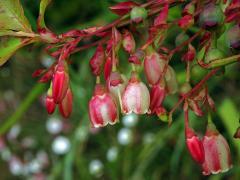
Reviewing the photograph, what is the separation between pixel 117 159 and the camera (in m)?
2.58

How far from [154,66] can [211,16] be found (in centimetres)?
13

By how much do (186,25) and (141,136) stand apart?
2025 mm

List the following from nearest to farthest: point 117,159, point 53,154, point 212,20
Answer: point 212,20 < point 117,159 < point 53,154

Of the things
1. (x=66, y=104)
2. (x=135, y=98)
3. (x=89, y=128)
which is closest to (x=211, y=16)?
(x=135, y=98)

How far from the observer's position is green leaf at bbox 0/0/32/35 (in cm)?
87

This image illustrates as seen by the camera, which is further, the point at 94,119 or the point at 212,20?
the point at 94,119

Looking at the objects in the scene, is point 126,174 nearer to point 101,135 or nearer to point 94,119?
point 101,135

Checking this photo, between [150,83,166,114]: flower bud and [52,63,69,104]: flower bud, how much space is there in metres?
0.12

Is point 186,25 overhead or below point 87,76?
overhead

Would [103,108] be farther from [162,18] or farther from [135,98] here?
[162,18]

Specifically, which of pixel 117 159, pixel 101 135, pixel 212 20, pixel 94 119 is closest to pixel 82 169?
pixel 117 159

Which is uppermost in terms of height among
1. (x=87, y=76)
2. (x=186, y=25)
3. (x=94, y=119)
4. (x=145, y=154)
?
(x=186, y=25)

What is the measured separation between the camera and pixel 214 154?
0.93 m

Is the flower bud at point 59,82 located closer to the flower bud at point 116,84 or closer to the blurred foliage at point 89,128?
the flower bud at point 116,84
